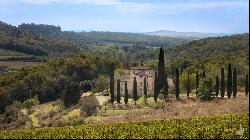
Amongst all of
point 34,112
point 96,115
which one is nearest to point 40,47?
point 34,112

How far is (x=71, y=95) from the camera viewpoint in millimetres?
85125

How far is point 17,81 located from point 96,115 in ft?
122

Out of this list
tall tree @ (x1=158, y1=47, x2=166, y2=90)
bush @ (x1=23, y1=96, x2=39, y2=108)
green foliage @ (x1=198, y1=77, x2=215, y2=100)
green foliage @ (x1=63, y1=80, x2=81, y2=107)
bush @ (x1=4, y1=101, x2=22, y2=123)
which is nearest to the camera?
green foliage @ (x1=198, y1=77, x2=215, y2=100)

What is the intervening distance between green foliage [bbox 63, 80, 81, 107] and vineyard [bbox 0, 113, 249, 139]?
148ft

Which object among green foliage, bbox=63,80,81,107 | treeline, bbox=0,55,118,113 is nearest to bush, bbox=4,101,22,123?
treeline, bbox=0,55,118,113

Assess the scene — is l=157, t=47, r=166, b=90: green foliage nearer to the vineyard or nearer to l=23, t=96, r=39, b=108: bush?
l=23, t=96, r=39, b=108: bush

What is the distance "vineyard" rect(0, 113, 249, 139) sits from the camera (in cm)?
3406

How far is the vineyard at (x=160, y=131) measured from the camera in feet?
112

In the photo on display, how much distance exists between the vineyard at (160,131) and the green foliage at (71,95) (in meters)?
45.1

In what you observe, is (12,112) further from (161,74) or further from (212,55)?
(212,55)

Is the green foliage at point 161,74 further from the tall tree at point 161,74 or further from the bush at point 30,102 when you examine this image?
the bush at point 30,102

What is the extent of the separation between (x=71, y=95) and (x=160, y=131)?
167ft

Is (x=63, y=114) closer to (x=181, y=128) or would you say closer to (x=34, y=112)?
(x=34, y=112)

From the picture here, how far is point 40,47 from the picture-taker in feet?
613
